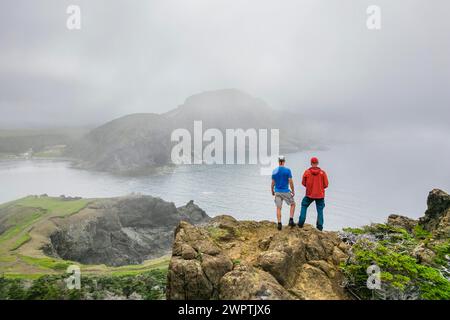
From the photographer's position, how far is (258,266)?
10820 millimetres

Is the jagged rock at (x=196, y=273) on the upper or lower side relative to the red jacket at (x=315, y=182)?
lower

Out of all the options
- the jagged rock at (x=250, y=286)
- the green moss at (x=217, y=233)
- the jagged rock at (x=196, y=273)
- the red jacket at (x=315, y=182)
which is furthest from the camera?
the red jacket at (x=315, y=182)

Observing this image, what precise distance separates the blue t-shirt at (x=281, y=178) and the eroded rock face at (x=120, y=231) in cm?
8140

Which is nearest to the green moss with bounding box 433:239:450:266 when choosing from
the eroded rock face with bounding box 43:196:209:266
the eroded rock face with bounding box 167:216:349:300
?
the eroded rock face with bounding box 167:216:349:300

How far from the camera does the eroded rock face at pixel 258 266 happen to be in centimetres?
962

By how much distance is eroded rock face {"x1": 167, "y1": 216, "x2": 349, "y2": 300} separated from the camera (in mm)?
9625

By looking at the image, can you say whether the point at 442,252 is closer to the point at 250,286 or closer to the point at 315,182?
the point at 315,182

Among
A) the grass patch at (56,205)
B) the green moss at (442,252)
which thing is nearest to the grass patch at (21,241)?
the grass patch at (56,205)

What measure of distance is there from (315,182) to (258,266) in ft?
18.3

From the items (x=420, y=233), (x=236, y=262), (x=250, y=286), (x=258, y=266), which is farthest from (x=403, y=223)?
(x=250, y=286)

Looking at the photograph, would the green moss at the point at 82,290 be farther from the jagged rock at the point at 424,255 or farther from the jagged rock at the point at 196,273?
the jagged rock at the point at 424,255

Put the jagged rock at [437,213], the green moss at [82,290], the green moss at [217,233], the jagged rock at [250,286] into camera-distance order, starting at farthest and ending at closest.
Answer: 1. the jagged rock at [437,213]
2. the green moss at [82,290]
3. the green moss at [217,233]
4. the jagged rock at [250,286]
